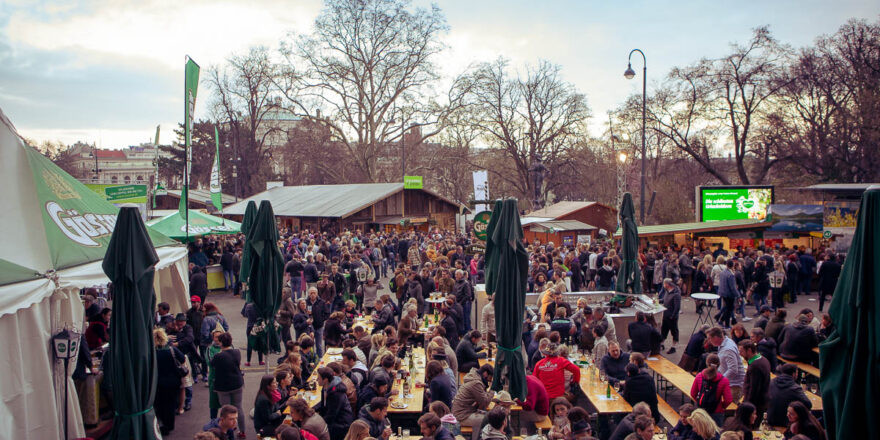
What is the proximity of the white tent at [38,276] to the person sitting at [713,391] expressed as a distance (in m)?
8.01

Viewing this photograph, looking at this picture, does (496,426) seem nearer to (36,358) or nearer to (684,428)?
(684,428)

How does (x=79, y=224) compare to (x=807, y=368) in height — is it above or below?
above

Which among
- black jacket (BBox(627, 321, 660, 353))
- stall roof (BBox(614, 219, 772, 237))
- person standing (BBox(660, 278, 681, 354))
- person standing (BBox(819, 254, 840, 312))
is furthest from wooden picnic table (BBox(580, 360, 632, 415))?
stall roof (BBox(614, 219, 772, 237))

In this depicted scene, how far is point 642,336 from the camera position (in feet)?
30.9

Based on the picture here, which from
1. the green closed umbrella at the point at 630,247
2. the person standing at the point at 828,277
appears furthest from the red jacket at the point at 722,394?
the person standing at the point at 828,277

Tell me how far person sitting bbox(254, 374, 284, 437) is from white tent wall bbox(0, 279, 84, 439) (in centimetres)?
257

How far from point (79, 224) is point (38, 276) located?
2210mm

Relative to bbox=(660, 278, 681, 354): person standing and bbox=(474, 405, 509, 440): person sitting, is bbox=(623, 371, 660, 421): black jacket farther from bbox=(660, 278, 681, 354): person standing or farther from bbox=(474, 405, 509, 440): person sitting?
bbox=(660, 278, 681, 354): person standing

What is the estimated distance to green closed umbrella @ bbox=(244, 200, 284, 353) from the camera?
347 inches

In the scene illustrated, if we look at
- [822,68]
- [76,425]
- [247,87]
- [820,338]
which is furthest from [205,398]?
[247,87]

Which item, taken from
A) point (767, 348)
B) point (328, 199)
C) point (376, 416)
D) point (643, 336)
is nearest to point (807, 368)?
point (767, 348)

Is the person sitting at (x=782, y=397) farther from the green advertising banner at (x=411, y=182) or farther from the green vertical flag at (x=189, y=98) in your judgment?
the green advertising banner at (x=411, y=182)

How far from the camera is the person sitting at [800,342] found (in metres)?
8.92

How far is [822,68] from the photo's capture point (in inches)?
1222
